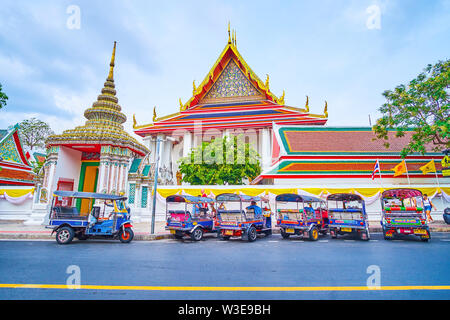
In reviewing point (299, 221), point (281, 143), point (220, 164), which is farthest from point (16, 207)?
point (281, 143)

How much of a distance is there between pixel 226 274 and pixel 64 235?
653 cm

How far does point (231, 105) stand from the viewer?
89.4 ft

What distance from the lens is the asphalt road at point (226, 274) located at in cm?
350

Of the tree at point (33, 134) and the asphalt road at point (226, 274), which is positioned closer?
the asphalt road at point (226, 274)

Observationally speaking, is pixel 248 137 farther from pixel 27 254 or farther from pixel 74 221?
pixel 27 254

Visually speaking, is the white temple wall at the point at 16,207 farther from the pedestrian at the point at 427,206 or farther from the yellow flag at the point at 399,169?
the pedestrian at the point at 427,206

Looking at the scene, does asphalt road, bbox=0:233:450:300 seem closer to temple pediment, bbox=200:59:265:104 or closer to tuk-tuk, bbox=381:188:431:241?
tuk-tuk, bbox=381:188:431:241

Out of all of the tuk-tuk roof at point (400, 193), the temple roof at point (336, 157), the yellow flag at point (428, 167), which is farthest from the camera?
the temple roof at point (336, 157)

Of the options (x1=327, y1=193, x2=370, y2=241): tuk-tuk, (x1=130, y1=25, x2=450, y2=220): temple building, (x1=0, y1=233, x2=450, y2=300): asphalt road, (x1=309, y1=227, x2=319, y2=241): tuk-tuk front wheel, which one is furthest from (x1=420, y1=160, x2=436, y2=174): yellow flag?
(x1=0, y1=233, x2=450, y2=300): asphalt road

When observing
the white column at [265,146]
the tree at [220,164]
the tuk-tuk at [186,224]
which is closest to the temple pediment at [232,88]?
the white column at [265,146]

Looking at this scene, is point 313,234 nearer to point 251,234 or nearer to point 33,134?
point 251,234

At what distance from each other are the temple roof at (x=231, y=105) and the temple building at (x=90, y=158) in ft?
40.3

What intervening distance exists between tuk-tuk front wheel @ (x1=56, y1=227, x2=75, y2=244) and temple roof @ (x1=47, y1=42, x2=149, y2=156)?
232 inches
